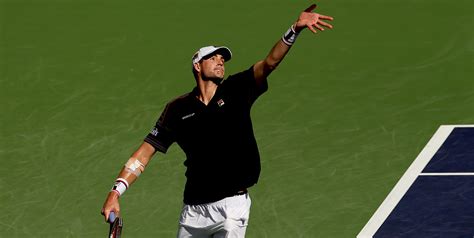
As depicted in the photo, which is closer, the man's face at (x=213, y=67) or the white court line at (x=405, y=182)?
the man's face at (x=213, y=67)

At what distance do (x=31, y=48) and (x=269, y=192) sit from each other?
4.29 m

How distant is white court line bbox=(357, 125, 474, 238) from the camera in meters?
14.0

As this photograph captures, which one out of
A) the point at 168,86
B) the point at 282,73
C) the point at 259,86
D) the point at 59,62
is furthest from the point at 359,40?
the point at 259,86

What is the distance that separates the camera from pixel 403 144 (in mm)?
15203

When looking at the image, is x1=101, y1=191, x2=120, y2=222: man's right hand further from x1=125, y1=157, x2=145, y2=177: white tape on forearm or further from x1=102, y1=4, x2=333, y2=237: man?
x1=125, y1=157, x2=145, y2=177: white tape on forearm

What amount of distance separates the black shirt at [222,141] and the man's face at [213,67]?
13 centimetres

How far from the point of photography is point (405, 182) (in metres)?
14.7

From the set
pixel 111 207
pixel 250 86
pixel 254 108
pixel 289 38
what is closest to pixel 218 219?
pixel 111 207

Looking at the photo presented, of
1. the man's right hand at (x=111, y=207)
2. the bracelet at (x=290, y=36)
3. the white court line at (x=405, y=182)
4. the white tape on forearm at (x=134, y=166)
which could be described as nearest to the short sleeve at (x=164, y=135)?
the white tape on forearm at (x=134, y=166)

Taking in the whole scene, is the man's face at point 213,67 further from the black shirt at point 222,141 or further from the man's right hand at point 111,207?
the man's right hand at point 111,207

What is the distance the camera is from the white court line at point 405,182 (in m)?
14.0

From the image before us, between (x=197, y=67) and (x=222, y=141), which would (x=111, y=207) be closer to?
(x=222, y=141)

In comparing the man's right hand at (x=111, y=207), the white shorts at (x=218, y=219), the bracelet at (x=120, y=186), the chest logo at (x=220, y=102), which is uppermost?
the chest logo at (x=220, y=102)

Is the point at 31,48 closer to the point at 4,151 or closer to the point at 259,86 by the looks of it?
the point at 4,151
